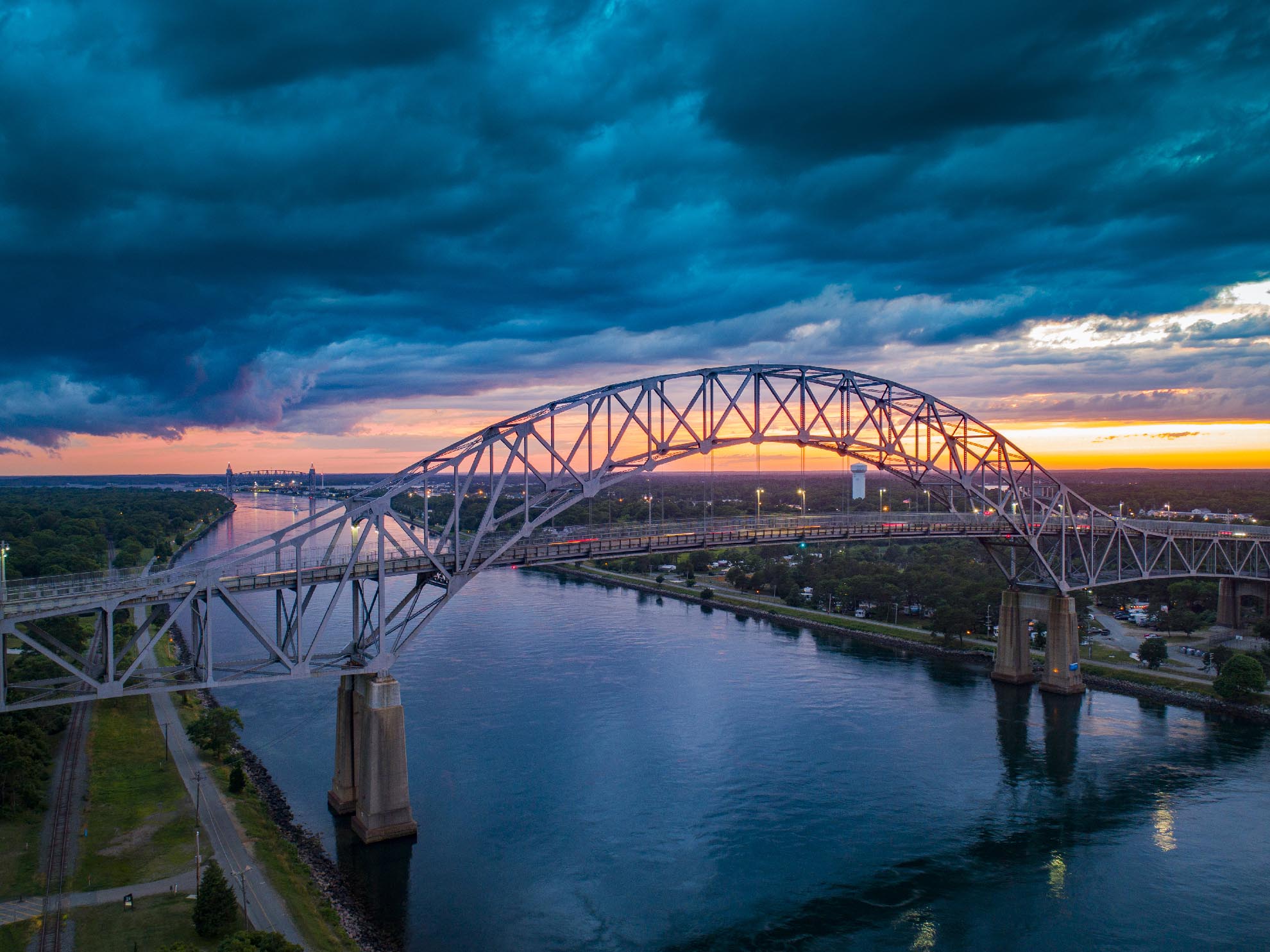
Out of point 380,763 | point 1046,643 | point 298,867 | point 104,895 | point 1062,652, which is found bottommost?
point 298,867

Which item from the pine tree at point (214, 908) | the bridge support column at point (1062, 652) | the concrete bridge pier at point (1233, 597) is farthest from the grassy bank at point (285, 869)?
the concrete bridge pier at point (1233, 597)

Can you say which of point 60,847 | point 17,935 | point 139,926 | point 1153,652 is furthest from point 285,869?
point 1153,652

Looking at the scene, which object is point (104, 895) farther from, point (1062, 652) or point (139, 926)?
point (1062, 652)

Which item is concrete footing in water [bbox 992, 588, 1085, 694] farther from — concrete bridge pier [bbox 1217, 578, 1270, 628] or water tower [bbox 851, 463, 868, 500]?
water tower [bbox 851, 463, 868, 500]

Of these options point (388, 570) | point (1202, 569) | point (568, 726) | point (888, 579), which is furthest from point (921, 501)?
point (388, 570)

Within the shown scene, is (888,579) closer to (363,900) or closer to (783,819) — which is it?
(783,819)

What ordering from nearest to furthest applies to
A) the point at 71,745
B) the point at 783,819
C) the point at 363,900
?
the point at 363,900, the point at 783,819, the point at 71,745
